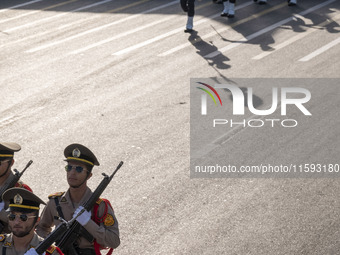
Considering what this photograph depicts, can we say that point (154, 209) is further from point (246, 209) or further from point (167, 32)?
point (167, 32)

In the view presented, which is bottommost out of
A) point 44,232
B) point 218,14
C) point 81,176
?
point 218,14

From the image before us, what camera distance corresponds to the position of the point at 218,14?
73.1ft

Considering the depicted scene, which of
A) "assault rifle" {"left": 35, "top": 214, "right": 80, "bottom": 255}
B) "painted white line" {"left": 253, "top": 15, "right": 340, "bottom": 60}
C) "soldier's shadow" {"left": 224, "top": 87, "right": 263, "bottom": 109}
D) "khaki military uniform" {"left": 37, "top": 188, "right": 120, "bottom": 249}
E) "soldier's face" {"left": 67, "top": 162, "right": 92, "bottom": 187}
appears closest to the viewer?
"assault rifle" {"left": 35, "top": 214, "right": 80, "bottom": 255}

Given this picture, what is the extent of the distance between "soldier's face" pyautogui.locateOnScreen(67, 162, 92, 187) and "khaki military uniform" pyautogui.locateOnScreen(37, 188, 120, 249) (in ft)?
0.49

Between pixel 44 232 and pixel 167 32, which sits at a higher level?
pixel 44 232

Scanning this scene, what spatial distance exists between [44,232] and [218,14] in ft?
51.9

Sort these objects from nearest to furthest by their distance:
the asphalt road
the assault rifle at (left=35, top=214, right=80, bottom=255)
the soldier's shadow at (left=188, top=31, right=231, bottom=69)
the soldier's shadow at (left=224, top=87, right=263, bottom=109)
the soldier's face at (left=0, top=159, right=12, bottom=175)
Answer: the assault rifle at (left=35, top=214, right=80, bottom=255), the soldier's face at (left=0, top=159, right=12, bottom=175), the asphalt road, the soldier's shadow at (left=224, top=87, right=263, bottom=109), the soldier's shadow at (left=188, top=31, right=231, bottom=69)

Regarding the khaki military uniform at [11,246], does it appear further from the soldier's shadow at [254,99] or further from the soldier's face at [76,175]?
the soldier's shadow at [254,99]

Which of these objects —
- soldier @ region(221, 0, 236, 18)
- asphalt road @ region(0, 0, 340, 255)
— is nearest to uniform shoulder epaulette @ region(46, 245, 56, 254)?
asphalt road @ region(0, 0, 340, 255)

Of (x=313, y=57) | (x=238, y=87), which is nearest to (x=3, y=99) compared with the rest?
(x=238, y=87)

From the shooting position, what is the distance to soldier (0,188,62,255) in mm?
6422

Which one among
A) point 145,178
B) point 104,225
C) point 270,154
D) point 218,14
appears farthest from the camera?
point 218,14

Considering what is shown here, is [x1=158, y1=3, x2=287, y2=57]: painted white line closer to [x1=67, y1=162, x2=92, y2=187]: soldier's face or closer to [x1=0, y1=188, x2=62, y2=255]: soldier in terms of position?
[x1=67, y1=162, x2=92, y2=187]: soldier's face

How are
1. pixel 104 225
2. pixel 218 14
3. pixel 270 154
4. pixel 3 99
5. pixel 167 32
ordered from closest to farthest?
1. pixel 104 225
2. pixel 270 154
3. pixel 3 99
4. pixel 167 32
5. pixel 218 14
